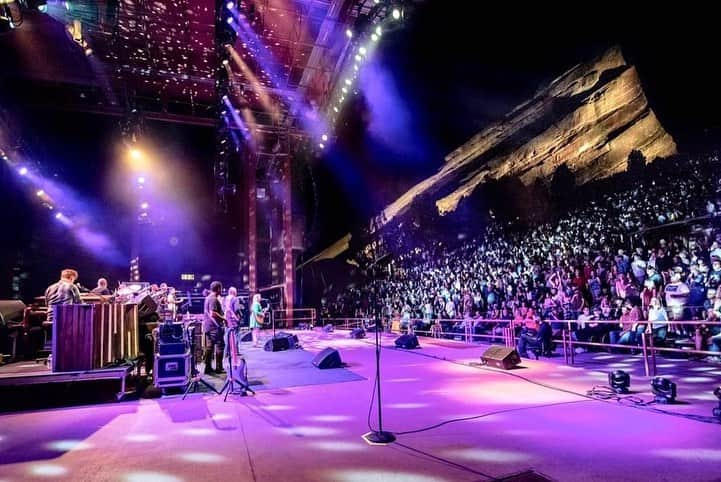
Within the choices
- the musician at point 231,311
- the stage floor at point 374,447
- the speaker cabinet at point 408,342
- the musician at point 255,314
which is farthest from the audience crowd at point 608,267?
the musician at point 255,314

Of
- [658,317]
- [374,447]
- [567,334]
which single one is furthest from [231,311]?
[658,317]

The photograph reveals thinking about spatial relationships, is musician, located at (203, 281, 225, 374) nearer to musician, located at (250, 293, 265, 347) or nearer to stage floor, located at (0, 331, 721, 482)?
stage floor, located at (0, 331, 721, 482)

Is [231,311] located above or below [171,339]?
above

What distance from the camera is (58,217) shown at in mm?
20359

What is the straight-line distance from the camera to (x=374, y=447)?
339 cm

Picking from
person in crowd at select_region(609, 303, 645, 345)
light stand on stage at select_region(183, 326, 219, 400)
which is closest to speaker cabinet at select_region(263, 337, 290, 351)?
light stand on stage at select_region(183, 326, 219, 400)

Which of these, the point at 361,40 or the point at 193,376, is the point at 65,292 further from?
the point at 361,40

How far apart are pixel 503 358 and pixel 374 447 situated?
4.45m

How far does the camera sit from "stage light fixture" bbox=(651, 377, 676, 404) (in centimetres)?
448

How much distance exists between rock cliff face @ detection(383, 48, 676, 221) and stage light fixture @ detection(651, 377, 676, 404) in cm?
563

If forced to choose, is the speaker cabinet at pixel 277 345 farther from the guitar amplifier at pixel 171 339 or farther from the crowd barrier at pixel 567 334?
the crowd barrier at pixel 567 334

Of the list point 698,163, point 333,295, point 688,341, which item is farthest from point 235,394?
point 333,295

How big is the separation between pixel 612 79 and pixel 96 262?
2451 centimetres

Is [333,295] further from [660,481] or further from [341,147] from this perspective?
[660,481]
